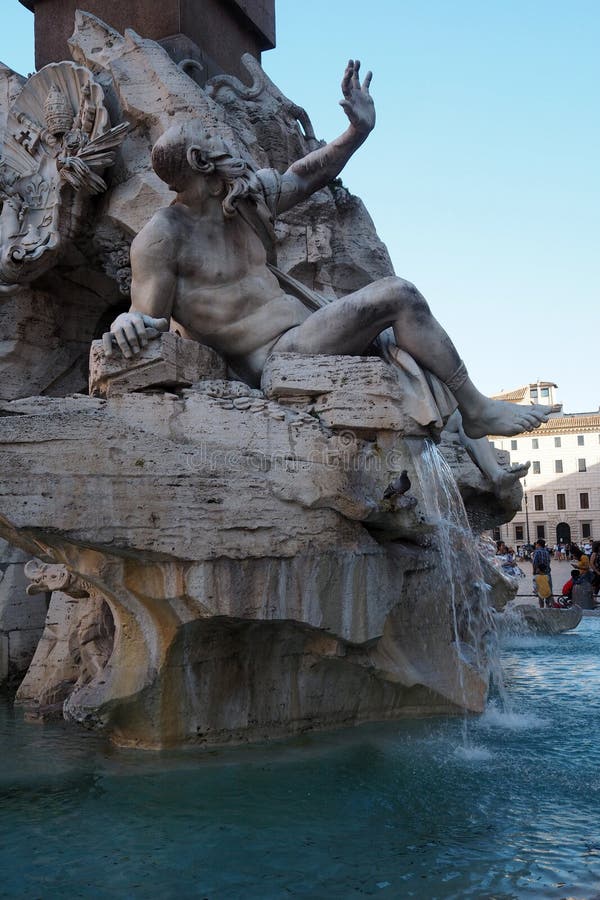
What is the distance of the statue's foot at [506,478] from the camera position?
5730mm

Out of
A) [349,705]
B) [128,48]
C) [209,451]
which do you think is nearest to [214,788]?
[349,705]

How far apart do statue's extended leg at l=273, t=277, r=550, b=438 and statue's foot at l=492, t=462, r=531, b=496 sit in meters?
1.57

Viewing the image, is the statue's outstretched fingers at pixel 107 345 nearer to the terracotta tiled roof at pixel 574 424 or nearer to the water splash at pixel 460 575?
the water splash at pixel 460 575

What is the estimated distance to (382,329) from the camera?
420 cm

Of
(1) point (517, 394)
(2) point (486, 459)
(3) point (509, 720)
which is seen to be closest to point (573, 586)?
(2) point (486, 459)

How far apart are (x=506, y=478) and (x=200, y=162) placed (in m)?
2.88

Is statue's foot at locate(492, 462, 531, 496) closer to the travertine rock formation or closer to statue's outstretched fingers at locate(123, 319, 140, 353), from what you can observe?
the travertine rock formation

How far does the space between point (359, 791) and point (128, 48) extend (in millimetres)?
5194

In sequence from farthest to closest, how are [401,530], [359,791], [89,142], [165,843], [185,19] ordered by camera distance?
[185,19], [89,142], [401,530], [359,791], [165,843]

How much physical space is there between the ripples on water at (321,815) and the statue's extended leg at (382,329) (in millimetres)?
1687

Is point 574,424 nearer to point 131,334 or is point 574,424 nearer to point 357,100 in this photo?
point 357,100

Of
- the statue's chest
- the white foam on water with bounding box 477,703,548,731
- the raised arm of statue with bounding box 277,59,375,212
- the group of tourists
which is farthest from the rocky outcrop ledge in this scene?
the group of tourists

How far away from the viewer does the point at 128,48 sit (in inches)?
242

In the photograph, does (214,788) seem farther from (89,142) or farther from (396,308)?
(89,142)
